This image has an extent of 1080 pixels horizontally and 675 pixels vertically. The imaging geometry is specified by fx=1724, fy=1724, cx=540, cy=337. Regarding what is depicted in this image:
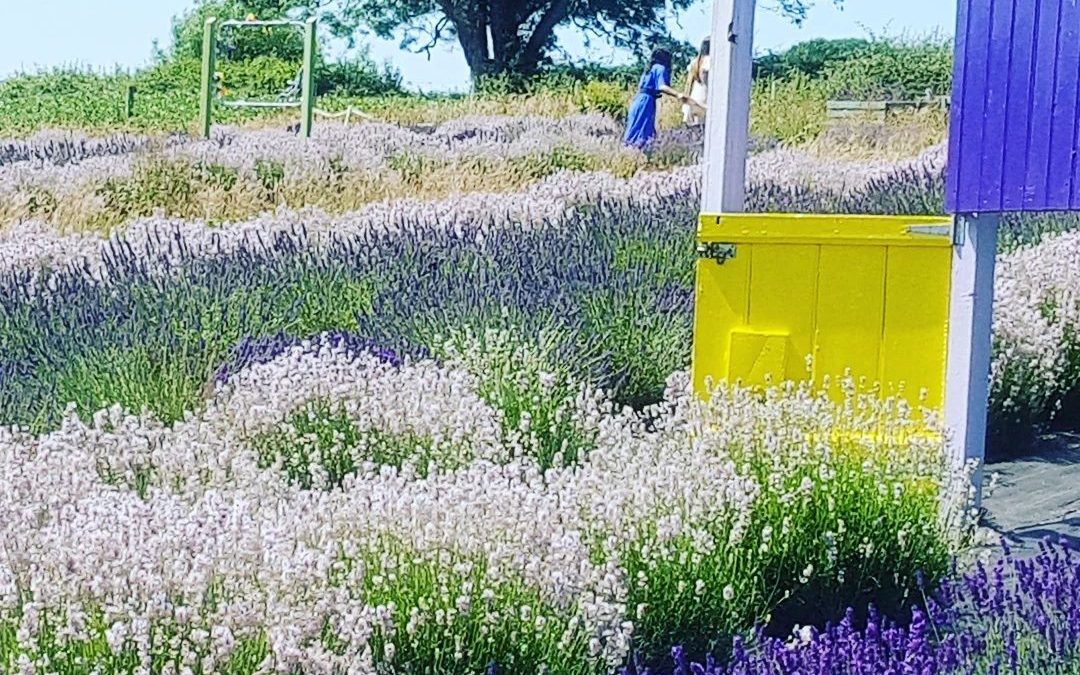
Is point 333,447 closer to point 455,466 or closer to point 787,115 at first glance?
point 455,466

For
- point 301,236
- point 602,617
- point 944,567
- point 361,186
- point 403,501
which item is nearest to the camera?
point 602,617

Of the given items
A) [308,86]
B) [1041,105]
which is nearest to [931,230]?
[1041,105]

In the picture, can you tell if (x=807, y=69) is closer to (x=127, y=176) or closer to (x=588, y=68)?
(x=588, y=68)

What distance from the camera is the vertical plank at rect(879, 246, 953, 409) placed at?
5.58m

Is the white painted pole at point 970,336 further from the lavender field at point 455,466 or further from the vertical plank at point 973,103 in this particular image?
the lavender field at point 455,466

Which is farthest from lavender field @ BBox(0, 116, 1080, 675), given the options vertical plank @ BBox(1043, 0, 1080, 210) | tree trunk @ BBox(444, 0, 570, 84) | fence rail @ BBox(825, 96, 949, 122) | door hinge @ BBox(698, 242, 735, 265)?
tree trunk @ BBox(444, 0, 570, 84)

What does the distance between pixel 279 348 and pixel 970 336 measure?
241cm

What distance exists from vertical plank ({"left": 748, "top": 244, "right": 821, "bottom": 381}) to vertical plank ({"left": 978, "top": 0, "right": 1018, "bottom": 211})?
26.3 inches

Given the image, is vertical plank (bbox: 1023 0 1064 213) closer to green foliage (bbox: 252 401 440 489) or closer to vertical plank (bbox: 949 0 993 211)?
vertical plank (bbox: 949 0 993 211)

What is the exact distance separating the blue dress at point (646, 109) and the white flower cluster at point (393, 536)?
13.2m

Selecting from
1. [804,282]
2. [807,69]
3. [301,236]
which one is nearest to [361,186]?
[301,236]

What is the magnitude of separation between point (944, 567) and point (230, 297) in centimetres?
345

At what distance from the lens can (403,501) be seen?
12.6ft

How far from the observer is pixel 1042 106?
5.12 meters
